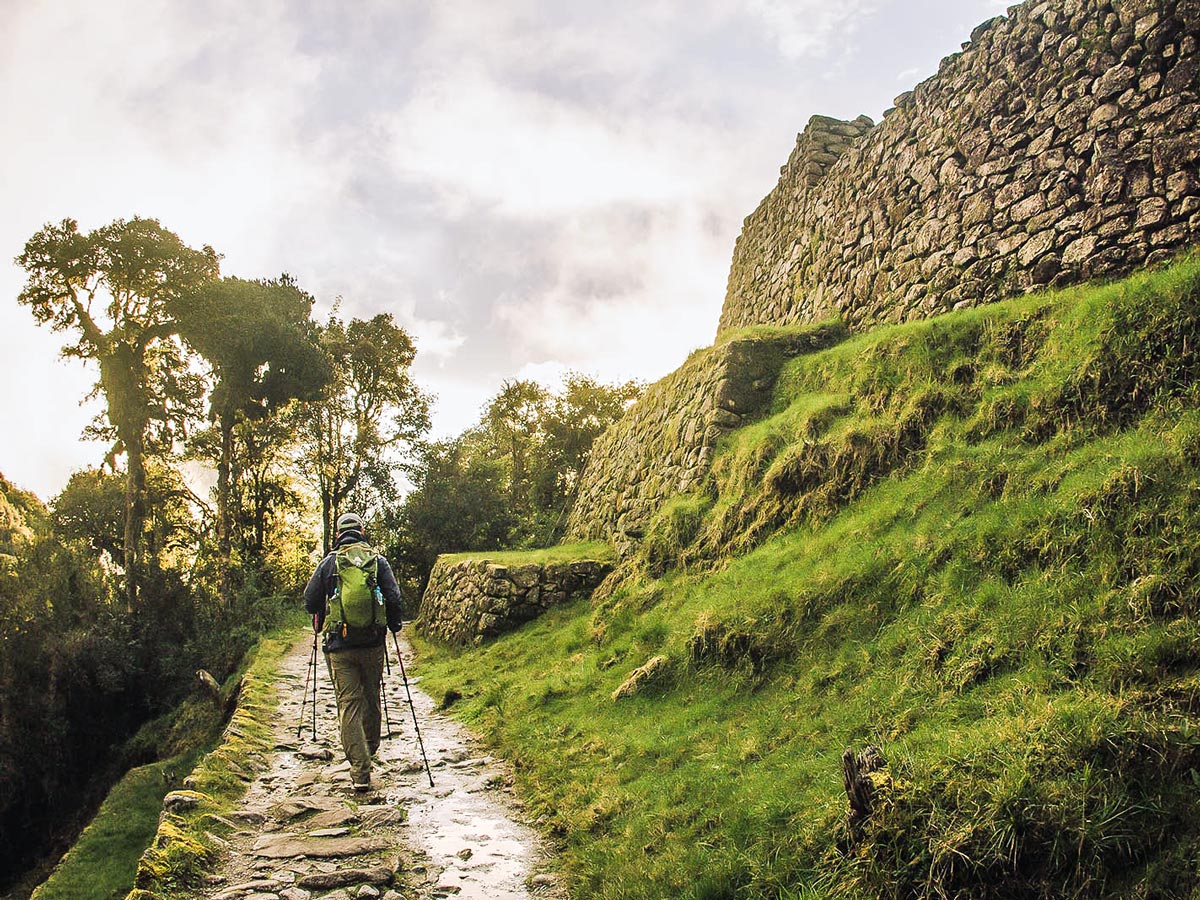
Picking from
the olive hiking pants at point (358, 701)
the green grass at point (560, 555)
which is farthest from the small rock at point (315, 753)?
the green grass at point (560, 555)

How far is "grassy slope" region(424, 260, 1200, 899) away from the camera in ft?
13.3

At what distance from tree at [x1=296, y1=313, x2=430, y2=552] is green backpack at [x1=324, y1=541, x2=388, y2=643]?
28589 mm

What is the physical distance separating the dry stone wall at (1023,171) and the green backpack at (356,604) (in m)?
11.3

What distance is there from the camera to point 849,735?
6.08 meters

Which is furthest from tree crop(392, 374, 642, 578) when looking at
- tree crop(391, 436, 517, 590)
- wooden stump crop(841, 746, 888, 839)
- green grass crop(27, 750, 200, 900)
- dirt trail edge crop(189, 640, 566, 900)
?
wooden stump crop(841, 746, 888, 839)

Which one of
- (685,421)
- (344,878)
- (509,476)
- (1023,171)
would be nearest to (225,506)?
(509,476)

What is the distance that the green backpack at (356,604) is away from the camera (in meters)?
8.12

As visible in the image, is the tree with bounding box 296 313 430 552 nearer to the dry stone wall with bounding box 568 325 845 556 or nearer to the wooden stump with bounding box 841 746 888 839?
the dry stone wall with bounding box 568 325 845 556

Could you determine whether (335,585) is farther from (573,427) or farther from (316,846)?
(573,427)

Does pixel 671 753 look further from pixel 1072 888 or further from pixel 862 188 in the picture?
pixel 862 188

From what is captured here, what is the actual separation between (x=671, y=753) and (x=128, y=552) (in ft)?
84.5

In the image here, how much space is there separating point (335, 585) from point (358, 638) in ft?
2.80

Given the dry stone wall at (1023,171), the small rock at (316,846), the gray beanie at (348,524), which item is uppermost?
the dry stone wall at (1023,171)

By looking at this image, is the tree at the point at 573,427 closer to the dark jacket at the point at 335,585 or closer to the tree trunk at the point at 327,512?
the tree trunk at the point at 327,512
